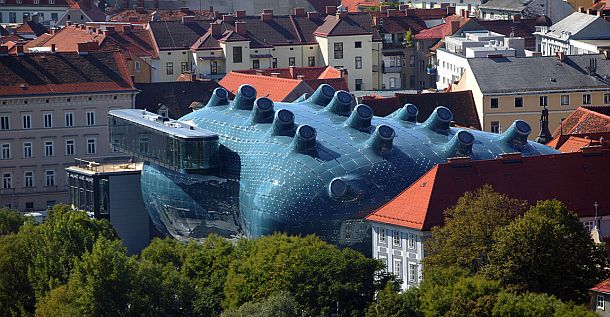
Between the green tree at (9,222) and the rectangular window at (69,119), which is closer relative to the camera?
Result: the green tree at (9,222)

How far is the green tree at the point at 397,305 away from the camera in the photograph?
129000 mm

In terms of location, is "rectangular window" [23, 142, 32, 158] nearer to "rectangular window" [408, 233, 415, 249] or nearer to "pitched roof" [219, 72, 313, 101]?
"pitched roof" [219, 72, 313, 101]

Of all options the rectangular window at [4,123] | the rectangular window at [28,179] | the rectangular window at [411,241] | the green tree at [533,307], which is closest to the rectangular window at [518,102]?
the rectangular window at [28,179]

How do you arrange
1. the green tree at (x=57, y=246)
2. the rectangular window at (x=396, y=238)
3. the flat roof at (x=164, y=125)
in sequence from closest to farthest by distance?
the rectangular window at (x=396, y=238) → the green tree at (x=57, y=246) → the flat roof at (x=164, y=125)

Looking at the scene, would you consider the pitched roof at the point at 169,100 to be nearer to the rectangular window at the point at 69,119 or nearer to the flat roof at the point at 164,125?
the rectangular window at the point at 69,119

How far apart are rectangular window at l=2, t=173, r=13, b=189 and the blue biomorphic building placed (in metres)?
20.0

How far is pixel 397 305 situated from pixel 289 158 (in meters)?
30.8

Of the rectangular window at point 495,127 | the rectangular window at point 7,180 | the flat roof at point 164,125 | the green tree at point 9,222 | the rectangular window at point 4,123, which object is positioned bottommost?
the rectangular window at point 7,180

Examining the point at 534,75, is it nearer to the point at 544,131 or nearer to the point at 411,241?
the point at 544,131

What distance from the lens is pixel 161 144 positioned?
547 feet

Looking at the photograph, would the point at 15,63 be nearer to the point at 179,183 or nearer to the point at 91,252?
the point at 179,183

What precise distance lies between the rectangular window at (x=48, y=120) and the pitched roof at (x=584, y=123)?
117 ft

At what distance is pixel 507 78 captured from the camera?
196 meters

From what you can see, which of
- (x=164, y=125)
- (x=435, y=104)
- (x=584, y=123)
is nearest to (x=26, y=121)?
(x=164, y=125)
